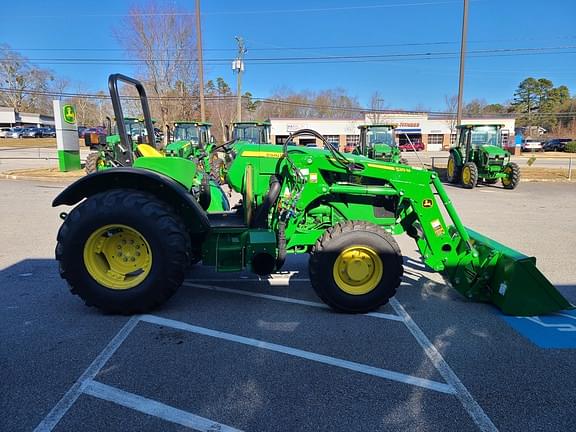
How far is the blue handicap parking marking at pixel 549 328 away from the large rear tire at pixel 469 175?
38.9ft

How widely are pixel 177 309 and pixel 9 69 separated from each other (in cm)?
7922

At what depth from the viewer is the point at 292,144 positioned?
4699 millimetres

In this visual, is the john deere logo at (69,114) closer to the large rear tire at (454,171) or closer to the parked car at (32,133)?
the large rear tire at (454,171)

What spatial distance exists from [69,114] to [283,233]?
15.8m

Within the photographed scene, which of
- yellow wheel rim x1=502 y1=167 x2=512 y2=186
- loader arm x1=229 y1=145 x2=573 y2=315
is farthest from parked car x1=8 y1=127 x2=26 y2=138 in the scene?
loader arm x1=229 y1=145 x2=573 y2=315

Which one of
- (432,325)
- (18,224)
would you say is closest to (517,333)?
(432,325)

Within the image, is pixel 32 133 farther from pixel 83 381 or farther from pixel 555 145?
pixel 555 145

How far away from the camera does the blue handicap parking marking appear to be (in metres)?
3.64

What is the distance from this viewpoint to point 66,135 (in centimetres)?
1691

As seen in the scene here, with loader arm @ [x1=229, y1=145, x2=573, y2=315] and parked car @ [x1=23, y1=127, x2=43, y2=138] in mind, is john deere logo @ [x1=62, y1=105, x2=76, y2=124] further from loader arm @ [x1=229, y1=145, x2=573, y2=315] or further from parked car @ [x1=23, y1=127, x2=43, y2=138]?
parked car @ [x1=23, y1=127, x2=43, y2=138]

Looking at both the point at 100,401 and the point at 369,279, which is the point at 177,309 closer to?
the point at 100,401

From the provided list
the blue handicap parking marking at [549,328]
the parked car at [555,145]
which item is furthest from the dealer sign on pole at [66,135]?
the parked car at [555,145]

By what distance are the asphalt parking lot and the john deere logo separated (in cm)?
1349

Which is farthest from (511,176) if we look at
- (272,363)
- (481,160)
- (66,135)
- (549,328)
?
(66,135)
